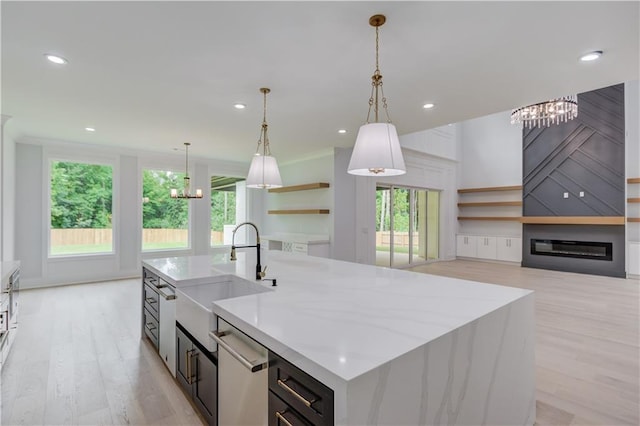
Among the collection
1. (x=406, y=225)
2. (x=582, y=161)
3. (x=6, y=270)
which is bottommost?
(x=6, y=270)

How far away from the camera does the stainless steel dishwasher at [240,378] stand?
4.24 ft

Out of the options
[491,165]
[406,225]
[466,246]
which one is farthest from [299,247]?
[491,165]

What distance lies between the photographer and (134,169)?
21.1ft

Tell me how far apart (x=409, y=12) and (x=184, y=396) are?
10.1 ft

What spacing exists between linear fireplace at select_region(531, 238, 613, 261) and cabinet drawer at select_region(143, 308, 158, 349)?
323 inches

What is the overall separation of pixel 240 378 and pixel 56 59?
3.00 metres

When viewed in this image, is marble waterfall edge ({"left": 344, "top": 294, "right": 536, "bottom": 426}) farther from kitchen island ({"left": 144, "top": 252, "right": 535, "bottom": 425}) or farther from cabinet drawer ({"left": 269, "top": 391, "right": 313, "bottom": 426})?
cabinet drawer ({"left": 269, "top": 391, "right": 313, "bottom": 426})

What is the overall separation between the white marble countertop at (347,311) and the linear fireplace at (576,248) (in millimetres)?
6701

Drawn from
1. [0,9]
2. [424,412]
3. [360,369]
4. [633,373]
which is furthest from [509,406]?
[0,9]

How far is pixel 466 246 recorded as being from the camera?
8828mm

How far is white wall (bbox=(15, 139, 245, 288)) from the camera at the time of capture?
5.38m

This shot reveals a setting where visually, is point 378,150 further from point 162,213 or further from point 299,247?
point 162,213

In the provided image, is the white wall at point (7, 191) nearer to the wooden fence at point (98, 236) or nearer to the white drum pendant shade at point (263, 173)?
the wooden fence at point (98, 236)

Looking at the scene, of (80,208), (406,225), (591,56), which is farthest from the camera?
(406,225)
